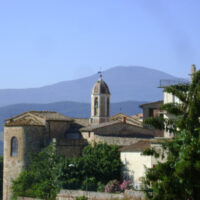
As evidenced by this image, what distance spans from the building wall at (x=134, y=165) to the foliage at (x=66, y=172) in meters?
0.67

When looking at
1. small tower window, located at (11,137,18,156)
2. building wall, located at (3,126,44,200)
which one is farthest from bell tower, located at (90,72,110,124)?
small tower window, located at (11,137,18,156)

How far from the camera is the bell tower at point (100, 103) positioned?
6531cm

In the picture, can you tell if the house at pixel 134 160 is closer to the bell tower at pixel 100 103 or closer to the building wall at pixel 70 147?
the building wall at pixel 70 147

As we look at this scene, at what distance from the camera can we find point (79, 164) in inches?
2061

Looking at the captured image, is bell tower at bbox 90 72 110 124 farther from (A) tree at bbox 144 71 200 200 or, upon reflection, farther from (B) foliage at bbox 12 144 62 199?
(A) tree at bbox 144 71 200 200

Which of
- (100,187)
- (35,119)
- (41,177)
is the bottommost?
(100,187)

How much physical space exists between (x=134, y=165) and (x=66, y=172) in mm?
4989

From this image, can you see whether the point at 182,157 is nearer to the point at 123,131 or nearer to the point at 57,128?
the point at 123,131

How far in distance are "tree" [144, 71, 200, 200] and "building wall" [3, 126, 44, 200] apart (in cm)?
2624

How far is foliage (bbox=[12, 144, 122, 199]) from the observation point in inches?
1969

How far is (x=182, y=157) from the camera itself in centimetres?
2827

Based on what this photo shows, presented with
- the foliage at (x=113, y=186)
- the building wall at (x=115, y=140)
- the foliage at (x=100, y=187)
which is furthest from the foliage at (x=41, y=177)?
the building wall at (x=115, y=140)

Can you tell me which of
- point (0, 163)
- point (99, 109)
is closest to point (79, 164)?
point (99, 109)

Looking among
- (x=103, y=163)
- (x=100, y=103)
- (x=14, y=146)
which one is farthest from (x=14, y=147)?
(x=100, y=103)
